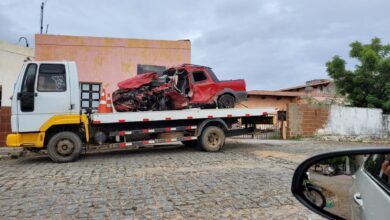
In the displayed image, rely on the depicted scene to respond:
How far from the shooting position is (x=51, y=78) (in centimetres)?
954

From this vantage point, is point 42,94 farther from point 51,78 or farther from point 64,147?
point 64,147

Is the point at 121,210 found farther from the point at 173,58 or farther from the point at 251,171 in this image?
the point at 173,58

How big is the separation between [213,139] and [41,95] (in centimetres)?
495

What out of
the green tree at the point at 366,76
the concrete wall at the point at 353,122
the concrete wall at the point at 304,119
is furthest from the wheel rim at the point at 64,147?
the green tree at the point at 366,76

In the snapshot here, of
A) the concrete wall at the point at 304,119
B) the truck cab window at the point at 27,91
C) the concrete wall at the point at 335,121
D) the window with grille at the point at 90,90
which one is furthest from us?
the concrete wall at the point at 335,121

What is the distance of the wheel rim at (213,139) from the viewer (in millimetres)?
11038

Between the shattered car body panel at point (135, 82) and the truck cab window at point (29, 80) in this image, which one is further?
the shattered car body panel at point (135, 82)

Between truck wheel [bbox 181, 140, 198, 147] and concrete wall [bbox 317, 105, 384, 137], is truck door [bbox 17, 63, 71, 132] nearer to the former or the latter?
truck wheel [bbox 181, 140, 198, 147]

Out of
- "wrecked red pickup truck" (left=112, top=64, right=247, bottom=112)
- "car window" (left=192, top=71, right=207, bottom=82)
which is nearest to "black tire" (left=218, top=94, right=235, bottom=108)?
"wrecked red pickup truck" (left=112, top=64, right=247, bottom=112)

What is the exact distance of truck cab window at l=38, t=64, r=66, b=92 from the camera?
372 inches

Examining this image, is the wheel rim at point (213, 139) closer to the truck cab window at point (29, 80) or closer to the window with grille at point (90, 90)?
the truck cab window at point (29, 80)

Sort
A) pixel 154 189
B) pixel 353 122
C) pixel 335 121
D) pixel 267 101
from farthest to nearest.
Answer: pixel 267 101
pixel 353 122
pixel 335 121
pixel 154 189

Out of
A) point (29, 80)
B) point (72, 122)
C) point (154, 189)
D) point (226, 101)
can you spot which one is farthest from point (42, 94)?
point (226, 101)

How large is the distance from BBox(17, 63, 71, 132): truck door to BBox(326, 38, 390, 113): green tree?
17744 millimetres
